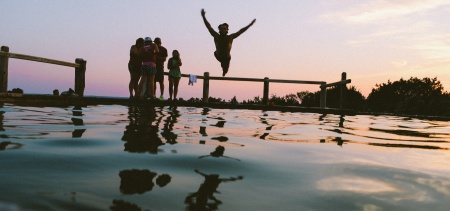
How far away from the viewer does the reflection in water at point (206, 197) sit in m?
1.46

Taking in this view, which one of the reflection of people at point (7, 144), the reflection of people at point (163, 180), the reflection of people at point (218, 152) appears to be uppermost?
the reflection of people at point (7, 144)

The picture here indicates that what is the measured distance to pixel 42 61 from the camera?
403 inches

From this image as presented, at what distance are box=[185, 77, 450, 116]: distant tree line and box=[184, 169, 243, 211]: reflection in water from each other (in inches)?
534

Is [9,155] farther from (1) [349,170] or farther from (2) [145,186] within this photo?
(1) [349,170]

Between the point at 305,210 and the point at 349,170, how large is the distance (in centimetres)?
97

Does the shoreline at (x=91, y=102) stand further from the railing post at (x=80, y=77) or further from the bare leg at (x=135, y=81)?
the railing post at (x=80, y=77)

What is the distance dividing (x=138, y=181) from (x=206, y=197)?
0.35m

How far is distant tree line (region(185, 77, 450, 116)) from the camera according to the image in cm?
2069

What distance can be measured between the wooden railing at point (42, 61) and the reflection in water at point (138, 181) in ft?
30.0

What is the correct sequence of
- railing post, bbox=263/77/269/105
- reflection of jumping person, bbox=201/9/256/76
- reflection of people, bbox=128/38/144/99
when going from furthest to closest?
1. railing post, bbox=263/77/269/105
2. reflection of people, bbox=128/38/144/99
3. reflection of jumping person, bbox=201/9/256/76

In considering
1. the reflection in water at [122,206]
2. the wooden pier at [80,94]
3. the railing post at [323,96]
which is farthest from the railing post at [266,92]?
the reflection in water at [122,206]

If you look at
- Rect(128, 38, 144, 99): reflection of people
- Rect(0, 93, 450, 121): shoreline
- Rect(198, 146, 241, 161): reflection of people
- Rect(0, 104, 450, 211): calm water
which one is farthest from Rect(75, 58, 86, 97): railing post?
Rect(198, 146, 241, 161): reflection of people

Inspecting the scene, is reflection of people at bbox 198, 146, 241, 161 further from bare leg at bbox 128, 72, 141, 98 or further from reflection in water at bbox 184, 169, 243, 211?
bare leg at bbox 128, 72, 141, 98

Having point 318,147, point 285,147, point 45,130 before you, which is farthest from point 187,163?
point 45,130
